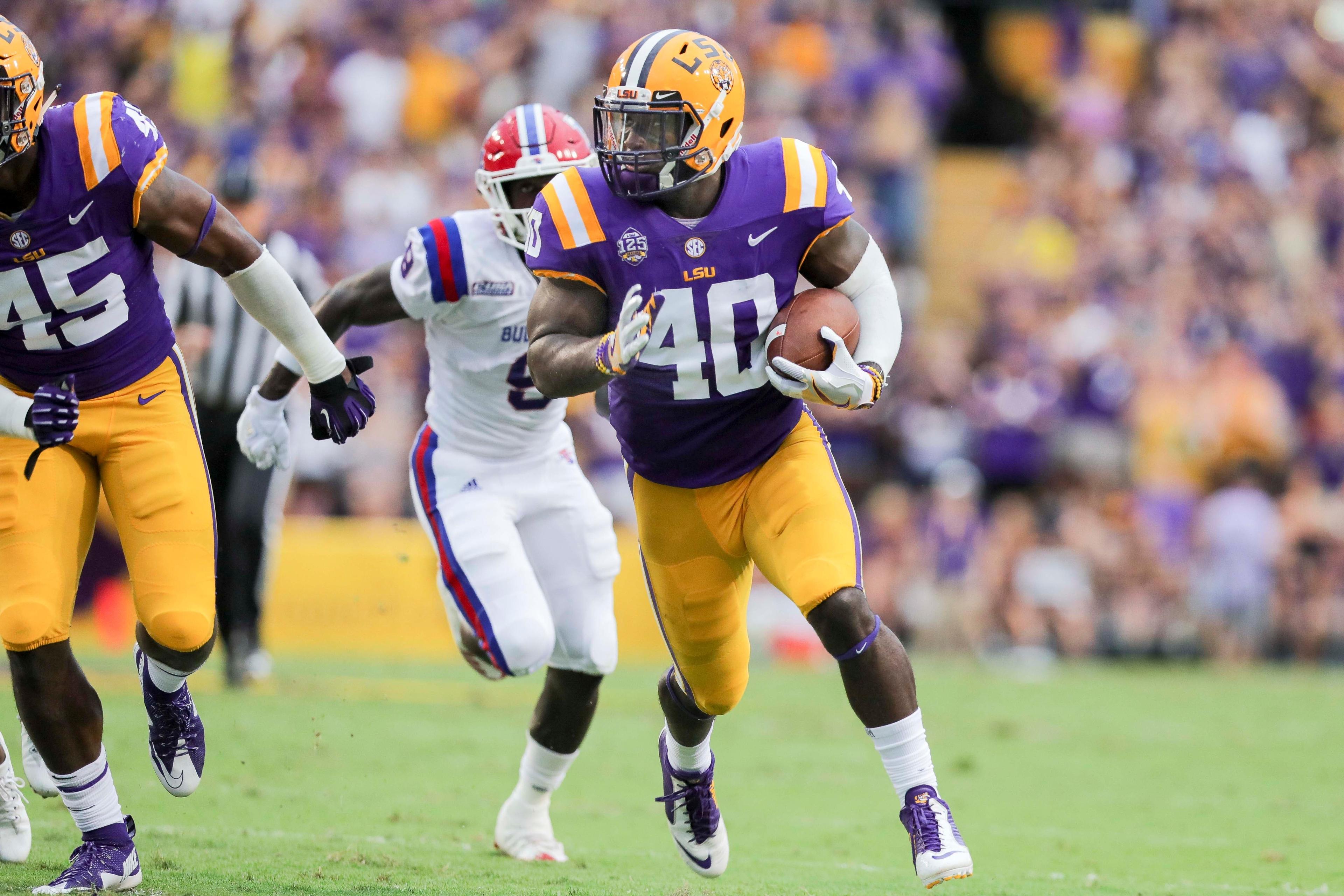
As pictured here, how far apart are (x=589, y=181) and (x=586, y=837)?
89.2 inches

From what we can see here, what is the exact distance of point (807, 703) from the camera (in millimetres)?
8945

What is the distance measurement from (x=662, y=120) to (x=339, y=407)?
1229mm

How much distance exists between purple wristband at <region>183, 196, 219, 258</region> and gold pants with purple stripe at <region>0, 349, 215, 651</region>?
0.39 metres

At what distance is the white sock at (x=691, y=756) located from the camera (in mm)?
4734

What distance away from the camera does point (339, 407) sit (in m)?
4.51

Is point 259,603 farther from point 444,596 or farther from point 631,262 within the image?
point 631,262

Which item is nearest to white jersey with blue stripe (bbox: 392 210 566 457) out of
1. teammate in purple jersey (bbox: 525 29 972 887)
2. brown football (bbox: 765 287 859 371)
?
teammate in purple jersey (bbox: 525 29 972 887)

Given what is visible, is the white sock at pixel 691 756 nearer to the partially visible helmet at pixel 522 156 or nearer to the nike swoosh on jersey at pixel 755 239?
the nike swoosh on jersey at pixel 755 239

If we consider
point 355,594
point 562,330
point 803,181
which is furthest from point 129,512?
point 355,594

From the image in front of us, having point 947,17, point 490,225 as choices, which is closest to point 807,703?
point 490,225

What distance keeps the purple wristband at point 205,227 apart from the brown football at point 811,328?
4.80 feet

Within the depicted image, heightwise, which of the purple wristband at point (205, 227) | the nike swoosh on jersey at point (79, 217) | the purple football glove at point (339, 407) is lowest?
the purple football glove at point (339, 407)

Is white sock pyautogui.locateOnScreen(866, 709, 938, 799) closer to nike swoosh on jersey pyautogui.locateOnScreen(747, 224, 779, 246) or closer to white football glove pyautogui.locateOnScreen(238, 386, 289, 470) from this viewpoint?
nike swoosh on jersey pyautogui.locateOnScreen(747, 224, 779, 246)

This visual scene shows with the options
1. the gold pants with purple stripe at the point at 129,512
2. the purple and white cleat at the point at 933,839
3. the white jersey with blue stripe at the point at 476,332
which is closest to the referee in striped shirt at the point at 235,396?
the white jersey with blue stripe at the point at 476,332
